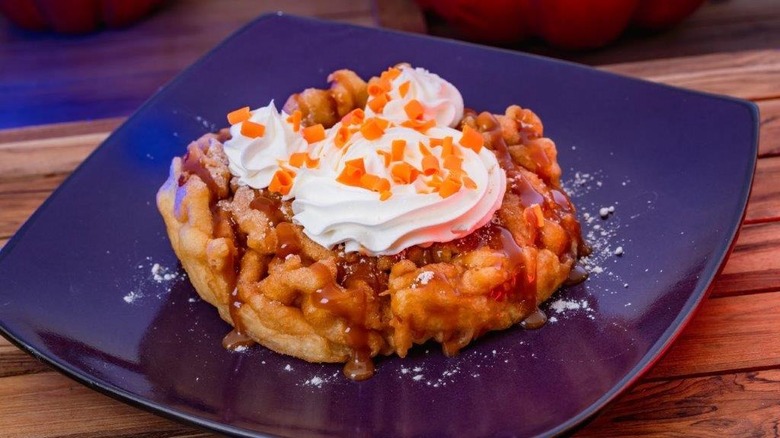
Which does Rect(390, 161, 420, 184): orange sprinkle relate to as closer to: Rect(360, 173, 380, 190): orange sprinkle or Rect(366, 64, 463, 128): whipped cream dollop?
Rect(360, 173, 380, 190): orange sprinkle

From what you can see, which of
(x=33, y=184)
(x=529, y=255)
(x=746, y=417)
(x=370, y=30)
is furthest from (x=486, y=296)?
(x=33, y=184)

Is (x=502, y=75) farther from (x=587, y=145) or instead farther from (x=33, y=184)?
(x=33, y=184)

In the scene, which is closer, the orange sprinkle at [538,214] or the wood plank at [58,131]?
the orange sprinkle at [538,214]

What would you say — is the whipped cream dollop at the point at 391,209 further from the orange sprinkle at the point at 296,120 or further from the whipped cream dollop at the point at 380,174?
the orange sprinkle at the point at 296,120

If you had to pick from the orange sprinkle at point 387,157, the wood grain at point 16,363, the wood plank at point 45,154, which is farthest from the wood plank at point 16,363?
the orange sprinkle at point 387,157

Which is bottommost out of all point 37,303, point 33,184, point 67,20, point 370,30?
point 67,20
